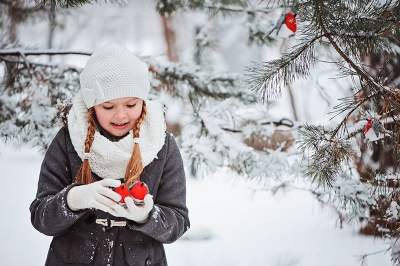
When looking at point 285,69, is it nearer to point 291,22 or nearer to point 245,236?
point 291,22

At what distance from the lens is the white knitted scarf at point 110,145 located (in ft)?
4.44

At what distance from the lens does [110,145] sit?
1.35 m

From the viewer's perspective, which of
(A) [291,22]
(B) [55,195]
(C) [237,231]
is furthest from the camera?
(C) [237,231]

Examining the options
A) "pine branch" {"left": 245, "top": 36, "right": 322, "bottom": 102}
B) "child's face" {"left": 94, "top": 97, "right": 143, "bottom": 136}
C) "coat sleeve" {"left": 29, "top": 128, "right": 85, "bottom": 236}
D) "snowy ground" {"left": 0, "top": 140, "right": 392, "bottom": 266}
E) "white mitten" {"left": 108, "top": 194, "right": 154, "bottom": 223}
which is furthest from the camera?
"snowy ground" {"left": 0, "top": 140, "right": 392, "bottom": 266}

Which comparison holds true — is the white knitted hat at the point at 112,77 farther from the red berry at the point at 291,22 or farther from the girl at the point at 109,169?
the red berry at the point at 291,22

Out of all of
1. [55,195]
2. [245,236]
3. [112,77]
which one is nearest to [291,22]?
[112,77]

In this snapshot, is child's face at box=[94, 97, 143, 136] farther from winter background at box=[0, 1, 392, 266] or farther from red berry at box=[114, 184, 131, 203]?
Answer: winter background at box=[0, 1, 392, 266]

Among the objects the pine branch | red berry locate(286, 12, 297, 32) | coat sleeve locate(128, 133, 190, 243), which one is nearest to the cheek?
coat sleeve locate(128, 133, 190, 243)

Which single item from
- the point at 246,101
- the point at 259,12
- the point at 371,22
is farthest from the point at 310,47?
the point at 259,12

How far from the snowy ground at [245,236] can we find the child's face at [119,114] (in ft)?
3.77

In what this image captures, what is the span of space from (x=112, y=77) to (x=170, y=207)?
1.52ft

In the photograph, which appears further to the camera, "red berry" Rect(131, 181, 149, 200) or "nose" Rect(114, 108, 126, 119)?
"nose" Rect(114, 108, 126, 119)

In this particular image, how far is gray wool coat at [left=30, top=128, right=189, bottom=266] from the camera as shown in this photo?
1295 millimetres

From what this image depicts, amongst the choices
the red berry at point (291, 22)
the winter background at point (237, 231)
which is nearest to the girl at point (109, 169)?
the red berry at point (291, 22)
